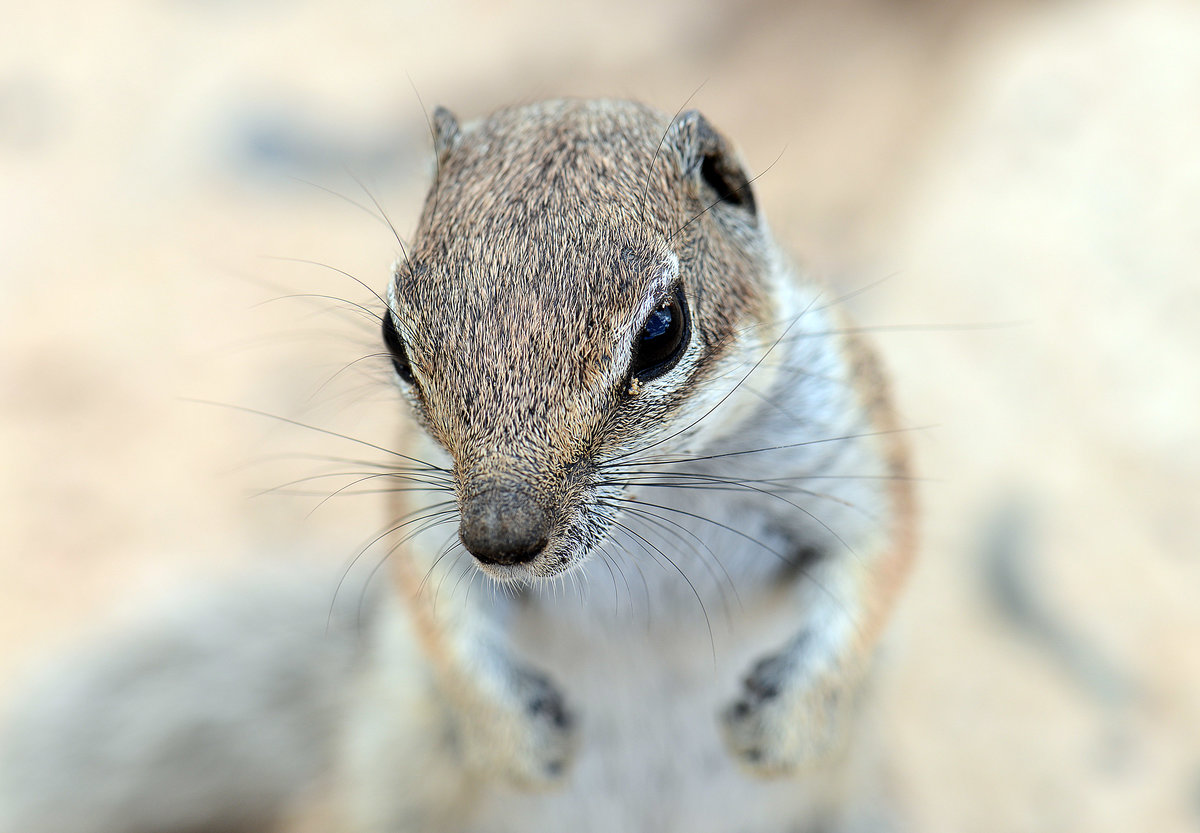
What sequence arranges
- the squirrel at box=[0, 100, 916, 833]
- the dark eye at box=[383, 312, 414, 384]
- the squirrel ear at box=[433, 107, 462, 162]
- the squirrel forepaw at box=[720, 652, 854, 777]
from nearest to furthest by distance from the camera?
1. the squirrel at box=[0, 100, 916, 833]
2. the dark eye at box=[383, 312, 414, 384]
3. the squirrel ear at box=[433, 107, 462, 162]
4. the squirrel forepaw at box=[720, 652, 854, 777]

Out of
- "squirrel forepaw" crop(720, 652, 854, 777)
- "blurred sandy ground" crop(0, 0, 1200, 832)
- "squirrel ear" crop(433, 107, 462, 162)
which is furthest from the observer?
"blurred sandy ground" crop(0, 0, 1200, 832)

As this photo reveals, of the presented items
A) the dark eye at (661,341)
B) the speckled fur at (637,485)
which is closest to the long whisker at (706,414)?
the speckled fur at (637,485)

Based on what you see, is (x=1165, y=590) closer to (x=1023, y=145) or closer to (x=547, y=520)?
(x=1023, y=145)

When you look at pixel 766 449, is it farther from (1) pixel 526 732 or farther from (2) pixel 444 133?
(2) pixel 444 133

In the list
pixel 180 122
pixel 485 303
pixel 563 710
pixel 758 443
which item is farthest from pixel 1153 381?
pixel 180 122

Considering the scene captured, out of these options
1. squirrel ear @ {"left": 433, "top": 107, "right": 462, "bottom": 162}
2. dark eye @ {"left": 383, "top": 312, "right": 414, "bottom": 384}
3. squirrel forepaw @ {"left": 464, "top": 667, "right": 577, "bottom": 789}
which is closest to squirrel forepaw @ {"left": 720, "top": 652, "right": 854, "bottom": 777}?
squirrel forepaw @ {"left": 464, "top": 667, "right": 577, "bottom": 789}

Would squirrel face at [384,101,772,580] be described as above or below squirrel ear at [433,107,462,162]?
below

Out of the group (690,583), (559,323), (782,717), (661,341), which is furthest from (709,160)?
(782,717)

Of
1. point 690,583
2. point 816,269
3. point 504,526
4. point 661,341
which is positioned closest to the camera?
point 504,526

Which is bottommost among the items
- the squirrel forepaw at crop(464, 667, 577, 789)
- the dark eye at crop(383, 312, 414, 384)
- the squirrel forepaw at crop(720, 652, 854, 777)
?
the squirrel forepaw at crop(720, 652, 854, 777)

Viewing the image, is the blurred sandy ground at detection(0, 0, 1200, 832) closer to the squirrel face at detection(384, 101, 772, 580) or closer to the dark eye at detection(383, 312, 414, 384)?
the dark eye at detection(383, 312, 414, 384)
